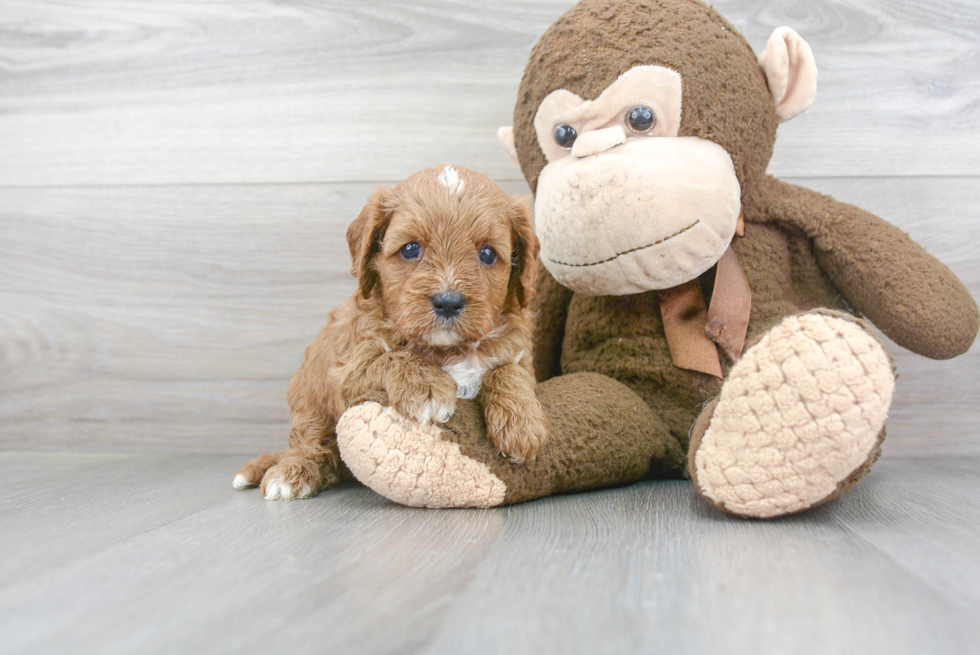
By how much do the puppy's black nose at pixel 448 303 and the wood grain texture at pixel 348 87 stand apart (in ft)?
3.03

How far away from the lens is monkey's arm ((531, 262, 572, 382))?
1.78 m

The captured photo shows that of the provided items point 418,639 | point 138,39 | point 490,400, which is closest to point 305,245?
point 138,39

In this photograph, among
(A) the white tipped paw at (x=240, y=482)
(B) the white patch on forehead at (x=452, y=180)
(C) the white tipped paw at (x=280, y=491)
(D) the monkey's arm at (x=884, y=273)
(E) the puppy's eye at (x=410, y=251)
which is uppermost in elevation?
(B) the white patch on forehead at (x=452, y=180)

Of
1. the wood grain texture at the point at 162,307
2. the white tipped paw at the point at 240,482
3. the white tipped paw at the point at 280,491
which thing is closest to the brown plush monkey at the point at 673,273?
the white tipped paw at the point at 280,491

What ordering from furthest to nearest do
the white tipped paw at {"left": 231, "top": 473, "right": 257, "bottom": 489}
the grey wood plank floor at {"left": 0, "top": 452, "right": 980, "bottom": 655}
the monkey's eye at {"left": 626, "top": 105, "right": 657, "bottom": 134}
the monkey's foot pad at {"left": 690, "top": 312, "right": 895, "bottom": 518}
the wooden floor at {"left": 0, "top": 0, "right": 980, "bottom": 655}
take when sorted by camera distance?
the wooden floor at {"left": 0, "top": 0, "right": 980, "bottom": 655}, the white tipped paw at {"left": 231, "top": 473, "right": 257, "bottom": 489}, the monkey's eye at {"left": 626, "top": 105, "right": 657, "bottom": 134}, the monkey's foot pad at {"left": 690, "top": 312, "right": 895, "bottom": 518}, the grey wood plank floor at {"left": 0, "top": 452, "right": 980, "bottom": 655}

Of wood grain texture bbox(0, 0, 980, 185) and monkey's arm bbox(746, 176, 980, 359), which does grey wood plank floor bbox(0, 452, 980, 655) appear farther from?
wood grain texture bbox(0, 0, 980, 185)

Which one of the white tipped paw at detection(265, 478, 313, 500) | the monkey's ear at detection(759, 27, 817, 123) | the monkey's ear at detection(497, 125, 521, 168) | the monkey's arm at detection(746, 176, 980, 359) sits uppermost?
the monkey's ear at detection(759, 27, 817, 123)

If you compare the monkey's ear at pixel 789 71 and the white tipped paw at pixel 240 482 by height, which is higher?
the monkey's ear at pixel 789 71

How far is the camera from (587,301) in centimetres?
171

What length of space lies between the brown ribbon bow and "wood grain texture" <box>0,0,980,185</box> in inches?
26.4

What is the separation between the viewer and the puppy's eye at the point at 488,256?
1327mm

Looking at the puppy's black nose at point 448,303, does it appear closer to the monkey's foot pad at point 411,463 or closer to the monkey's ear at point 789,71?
the monkey's foot pad at point 411,463

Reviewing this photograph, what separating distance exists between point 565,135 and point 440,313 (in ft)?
1.74

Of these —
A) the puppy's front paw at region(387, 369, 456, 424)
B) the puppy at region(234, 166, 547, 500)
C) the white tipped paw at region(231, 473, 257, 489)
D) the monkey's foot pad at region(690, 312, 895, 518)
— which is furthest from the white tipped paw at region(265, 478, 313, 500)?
the monkey's foot pad at region(690, 312, 895, 518)
